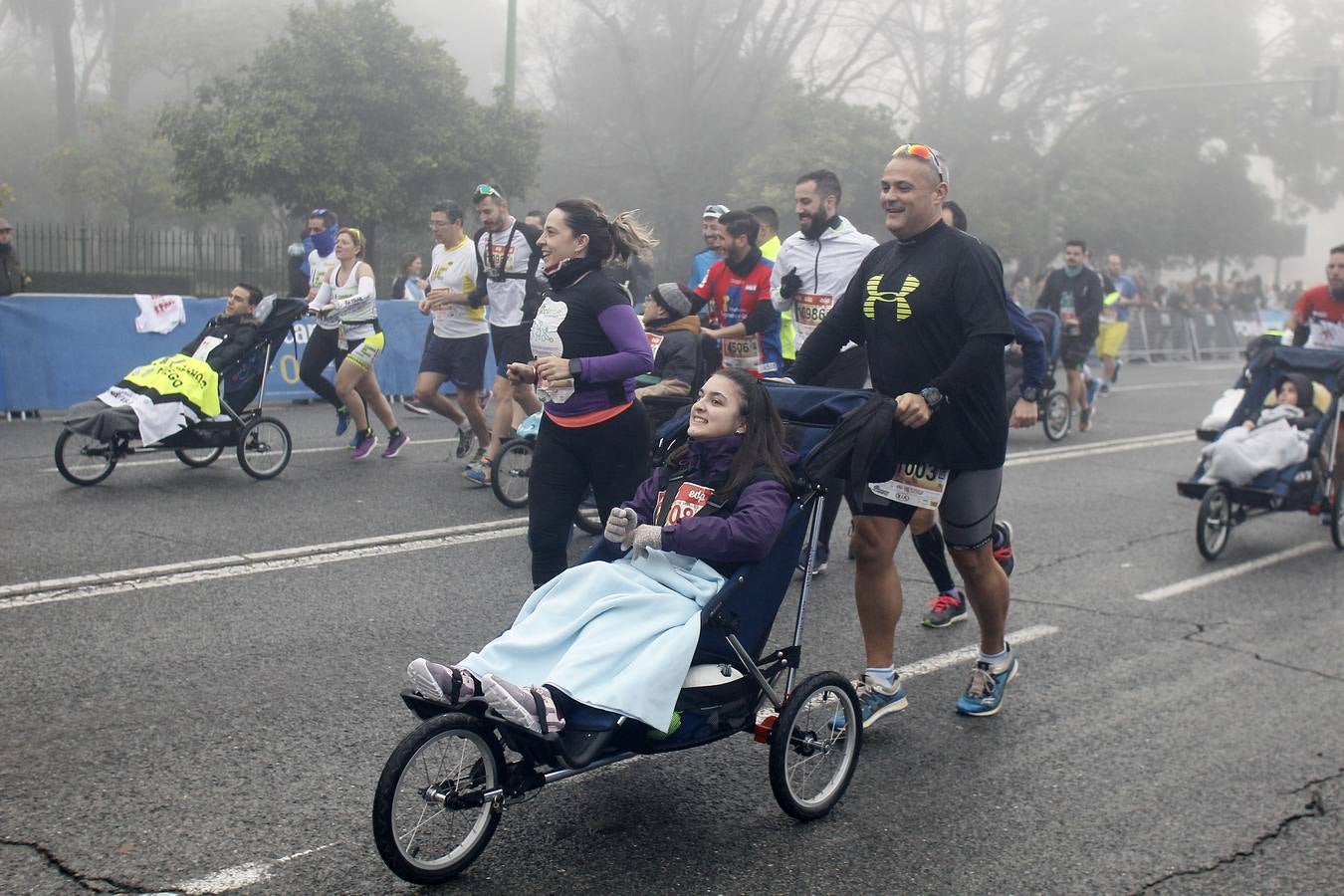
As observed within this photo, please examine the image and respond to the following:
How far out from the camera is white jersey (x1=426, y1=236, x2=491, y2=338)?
1000 centimetres

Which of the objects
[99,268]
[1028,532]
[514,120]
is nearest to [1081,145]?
[514,120]

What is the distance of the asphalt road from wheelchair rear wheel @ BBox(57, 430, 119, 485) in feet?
1.08

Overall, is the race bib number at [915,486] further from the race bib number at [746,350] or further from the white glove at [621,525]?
Result: the race bib number at [746,350]

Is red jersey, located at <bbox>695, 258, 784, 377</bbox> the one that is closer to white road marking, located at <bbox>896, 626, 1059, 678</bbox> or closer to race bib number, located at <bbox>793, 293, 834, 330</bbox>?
race bib number, located at <bbox>793, 293, 834, 330</bbox>

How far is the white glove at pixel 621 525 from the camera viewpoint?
4137 mm

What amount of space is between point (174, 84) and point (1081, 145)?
118 ft

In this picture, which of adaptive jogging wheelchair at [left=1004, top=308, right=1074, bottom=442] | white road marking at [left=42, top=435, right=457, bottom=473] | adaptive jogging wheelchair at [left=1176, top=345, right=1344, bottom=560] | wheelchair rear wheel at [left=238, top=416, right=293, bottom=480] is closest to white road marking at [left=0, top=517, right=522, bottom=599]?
wheelchair rear wheel at [left=238, top=416, right=293, bottom=480]

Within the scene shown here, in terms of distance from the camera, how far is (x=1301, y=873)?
4.04 metres

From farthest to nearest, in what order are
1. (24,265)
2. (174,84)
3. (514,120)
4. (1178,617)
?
(174,84)
(514,120)
(24,265)
(1178,617)

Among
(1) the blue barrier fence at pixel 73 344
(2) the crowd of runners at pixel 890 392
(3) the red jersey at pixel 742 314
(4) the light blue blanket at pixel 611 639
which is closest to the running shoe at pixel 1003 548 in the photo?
(2) the crowd of runners at pixel 890 392

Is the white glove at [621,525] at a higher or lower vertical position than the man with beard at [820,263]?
lower

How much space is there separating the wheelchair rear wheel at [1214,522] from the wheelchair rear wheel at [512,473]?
13.8 feet

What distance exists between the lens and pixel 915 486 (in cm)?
486

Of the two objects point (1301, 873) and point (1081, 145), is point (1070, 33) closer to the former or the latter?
point (1081, 145)
